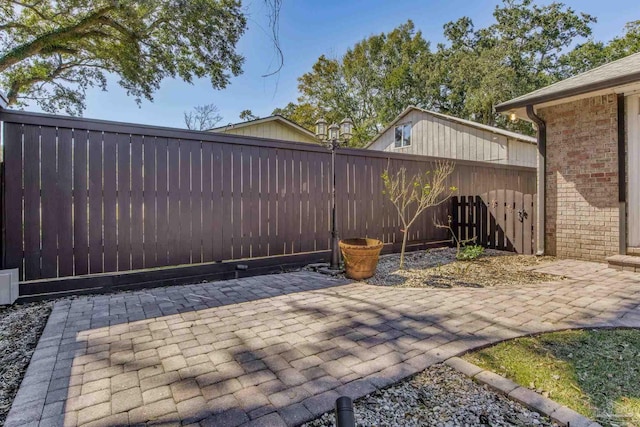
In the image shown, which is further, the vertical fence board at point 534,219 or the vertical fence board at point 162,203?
the vertical fence board at point 534,219

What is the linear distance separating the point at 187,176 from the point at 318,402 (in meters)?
3.50

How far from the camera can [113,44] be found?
38.0ft

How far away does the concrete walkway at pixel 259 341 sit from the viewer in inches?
66.6

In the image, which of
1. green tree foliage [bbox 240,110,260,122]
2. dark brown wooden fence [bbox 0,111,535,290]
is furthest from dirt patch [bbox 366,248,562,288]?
green tree foliage [bbox 240,110,260,122]

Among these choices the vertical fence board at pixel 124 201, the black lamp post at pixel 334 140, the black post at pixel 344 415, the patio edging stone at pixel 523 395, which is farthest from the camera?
the black lamp post at pixel 334 140

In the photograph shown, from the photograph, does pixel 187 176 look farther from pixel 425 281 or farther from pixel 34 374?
pixel 425 281

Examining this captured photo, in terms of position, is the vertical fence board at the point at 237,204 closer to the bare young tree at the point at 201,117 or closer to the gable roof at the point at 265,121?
the gable roof at the point at 265,121

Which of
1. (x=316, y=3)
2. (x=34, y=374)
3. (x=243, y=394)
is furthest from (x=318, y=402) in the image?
(x=316, y=3)

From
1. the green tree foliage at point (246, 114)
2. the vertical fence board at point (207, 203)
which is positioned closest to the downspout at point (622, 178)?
the vertical fence board at point (207, 203)

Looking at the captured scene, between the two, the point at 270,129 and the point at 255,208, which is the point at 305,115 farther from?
the point at 255,208

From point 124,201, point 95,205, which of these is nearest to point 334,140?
point 124,201

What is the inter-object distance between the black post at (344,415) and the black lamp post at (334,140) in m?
3.87

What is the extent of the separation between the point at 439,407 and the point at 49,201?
166 inches

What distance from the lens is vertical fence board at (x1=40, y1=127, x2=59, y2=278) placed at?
3531 mm
